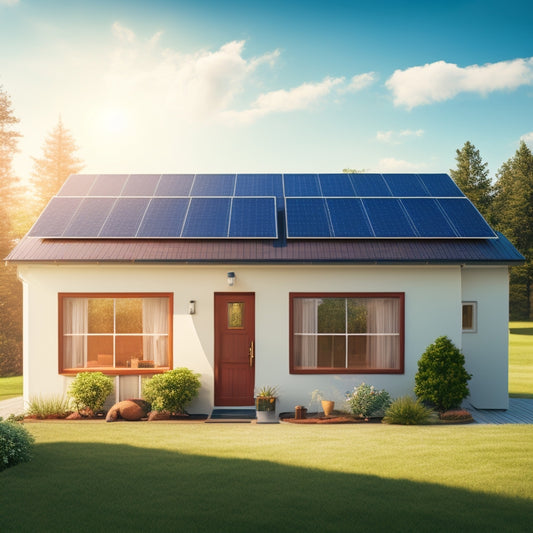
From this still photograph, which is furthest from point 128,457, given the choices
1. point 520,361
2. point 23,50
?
point 520,361

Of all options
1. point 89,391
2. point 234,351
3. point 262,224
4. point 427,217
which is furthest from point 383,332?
point 89,391

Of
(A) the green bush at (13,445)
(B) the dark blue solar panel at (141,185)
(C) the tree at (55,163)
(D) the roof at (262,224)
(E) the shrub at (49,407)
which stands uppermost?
(C) the tree at (55,163)

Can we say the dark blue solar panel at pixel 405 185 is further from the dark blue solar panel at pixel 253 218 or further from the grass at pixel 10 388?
the grass at pixel 10 388

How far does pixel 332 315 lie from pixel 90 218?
6.38 metres

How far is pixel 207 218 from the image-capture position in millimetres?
12539

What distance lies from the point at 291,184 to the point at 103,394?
742cm

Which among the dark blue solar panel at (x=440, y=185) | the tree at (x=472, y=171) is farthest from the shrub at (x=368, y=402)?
the tree at (x=472, y=171)

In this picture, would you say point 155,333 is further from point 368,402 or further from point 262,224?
point 368,402

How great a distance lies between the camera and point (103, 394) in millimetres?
11000

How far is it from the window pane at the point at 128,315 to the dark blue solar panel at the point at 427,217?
678 cm

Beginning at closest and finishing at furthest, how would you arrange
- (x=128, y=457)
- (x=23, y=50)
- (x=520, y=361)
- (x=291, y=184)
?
(x=128, y=457), (x=291, y=184), (x=23, y=50), (x=520, y=361)

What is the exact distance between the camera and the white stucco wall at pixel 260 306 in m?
11.4

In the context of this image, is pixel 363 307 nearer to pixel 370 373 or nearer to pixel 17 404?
pixel 370 373

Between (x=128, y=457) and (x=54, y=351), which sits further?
(x=54, y=351)
